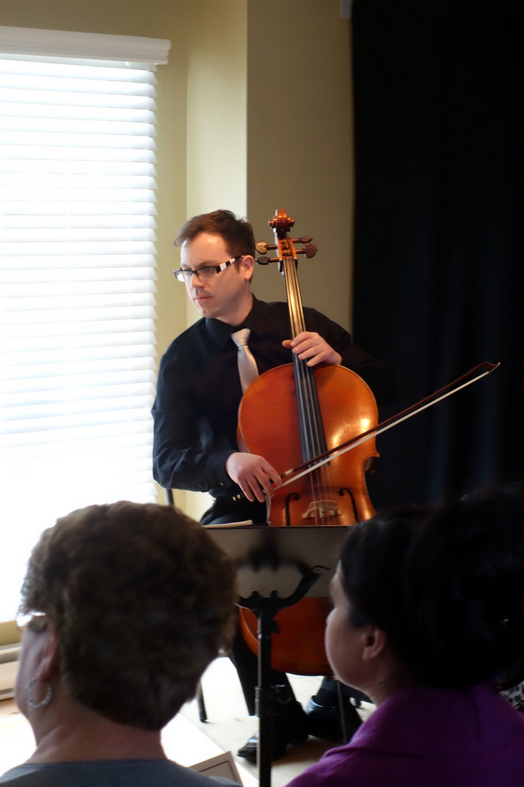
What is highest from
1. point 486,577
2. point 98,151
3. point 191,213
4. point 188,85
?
point 188,85

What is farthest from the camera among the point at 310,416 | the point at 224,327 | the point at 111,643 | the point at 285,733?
the point at 224,327

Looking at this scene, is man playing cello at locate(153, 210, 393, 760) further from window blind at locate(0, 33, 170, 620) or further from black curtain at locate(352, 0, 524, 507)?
window blind at locate(0, 33, 170, 620)

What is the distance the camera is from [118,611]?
760 millimetres

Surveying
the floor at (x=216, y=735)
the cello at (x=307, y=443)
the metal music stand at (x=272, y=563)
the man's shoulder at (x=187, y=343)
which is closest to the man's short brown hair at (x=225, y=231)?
the cello at (x=307, y=443)

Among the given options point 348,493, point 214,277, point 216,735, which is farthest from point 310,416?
point 216,735

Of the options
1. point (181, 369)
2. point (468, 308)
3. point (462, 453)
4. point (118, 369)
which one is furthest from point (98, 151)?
point (462, 453)

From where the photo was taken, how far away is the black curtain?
2430mm

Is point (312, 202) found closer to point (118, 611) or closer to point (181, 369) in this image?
point (181, 369)

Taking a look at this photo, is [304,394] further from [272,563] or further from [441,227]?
[441,227]

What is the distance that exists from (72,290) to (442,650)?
2.23 metres

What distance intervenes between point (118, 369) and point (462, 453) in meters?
1.28

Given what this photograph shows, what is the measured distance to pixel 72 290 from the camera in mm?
2848

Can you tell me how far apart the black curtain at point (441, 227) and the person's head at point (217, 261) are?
67cm

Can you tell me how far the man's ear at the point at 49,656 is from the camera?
2.57 feet
